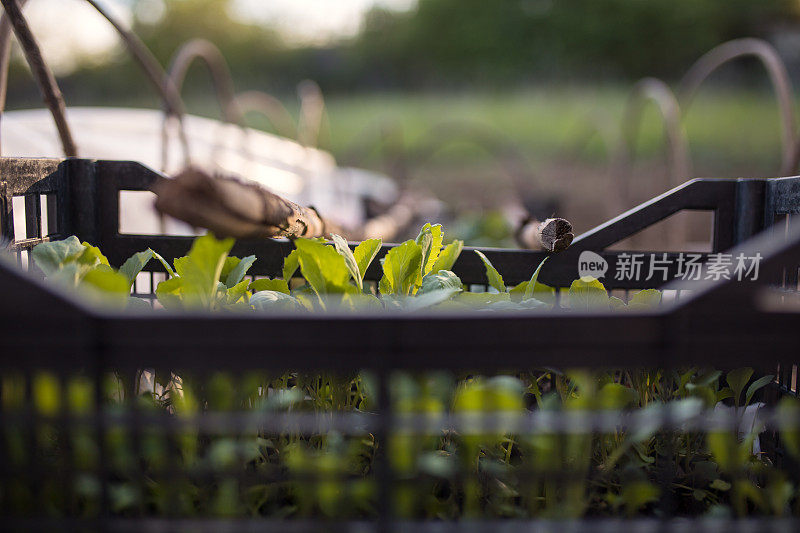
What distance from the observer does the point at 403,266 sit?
0.51 meters

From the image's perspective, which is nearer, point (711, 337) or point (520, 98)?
point (711, 337)

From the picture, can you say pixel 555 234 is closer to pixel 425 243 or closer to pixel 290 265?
pixel 425 243

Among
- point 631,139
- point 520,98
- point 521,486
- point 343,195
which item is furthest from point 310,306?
point 520,98

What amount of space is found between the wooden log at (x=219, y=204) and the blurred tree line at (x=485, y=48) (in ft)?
46.0

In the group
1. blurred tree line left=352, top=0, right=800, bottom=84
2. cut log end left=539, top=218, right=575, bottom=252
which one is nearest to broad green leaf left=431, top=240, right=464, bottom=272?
cut log end left=539, top=218, right=575, bottom=252

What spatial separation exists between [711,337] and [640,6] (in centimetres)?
1770

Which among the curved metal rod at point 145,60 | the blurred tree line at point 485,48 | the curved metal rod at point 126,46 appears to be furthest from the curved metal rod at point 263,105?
the blurred tree line at point 485,48

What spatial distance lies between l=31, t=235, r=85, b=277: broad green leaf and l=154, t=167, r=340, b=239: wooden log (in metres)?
0.14

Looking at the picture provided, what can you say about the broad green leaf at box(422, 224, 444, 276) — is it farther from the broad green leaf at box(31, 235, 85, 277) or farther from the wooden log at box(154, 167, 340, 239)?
the broad green leaf at box(31, 235, 85, 277)

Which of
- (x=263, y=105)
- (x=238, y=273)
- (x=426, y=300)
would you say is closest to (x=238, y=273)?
(x=238, y=273)

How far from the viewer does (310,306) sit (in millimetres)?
459

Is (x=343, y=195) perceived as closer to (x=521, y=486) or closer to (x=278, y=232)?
(x=278, y=232)

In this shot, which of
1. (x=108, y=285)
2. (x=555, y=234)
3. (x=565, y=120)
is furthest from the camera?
(x=565, y=120)

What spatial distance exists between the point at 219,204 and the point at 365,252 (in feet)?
0.64
